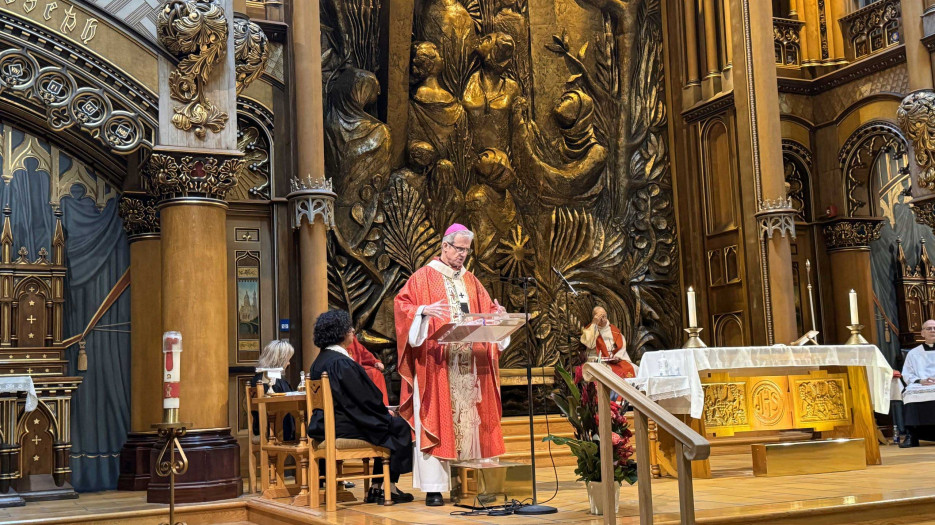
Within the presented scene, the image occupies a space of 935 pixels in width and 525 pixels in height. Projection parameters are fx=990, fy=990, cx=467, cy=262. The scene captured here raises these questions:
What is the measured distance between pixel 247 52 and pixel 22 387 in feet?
10.9

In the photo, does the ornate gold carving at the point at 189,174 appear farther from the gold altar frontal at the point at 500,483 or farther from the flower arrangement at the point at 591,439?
the flower arrangement at the point at 591,439

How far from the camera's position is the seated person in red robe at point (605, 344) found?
9.89 metres

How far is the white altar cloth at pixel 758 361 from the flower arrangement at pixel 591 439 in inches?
73.0

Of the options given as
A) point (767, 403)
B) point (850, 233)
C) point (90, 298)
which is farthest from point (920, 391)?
point (90, 298)

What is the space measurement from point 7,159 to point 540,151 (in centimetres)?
650

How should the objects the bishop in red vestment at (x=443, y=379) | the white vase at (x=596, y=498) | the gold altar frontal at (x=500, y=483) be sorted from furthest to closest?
the bishop in red vestment at (x=443, y=379) < the gold altar frontal at (x=500, y=483) < the white vase at (x=596, y=498)

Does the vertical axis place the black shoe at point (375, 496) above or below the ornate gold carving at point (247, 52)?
below

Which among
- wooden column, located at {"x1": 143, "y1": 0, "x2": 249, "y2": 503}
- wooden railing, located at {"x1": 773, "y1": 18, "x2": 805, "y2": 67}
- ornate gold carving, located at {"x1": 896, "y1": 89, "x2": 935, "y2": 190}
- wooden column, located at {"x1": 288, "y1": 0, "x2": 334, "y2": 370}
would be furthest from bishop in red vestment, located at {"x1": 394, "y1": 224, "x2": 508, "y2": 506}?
wooden railing, located at {"x1": 773, "y1": 18, "x2": 805, "y2": 67}

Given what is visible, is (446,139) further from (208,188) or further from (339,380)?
(339,380)

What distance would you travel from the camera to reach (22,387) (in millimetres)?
8008

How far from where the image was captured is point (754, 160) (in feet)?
40.2

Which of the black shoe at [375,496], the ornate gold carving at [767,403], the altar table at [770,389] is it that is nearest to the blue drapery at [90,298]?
the black shoe at [375,496]

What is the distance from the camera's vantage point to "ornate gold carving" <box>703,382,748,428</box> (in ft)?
27.0

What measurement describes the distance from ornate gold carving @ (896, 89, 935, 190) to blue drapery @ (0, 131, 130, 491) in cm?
862
